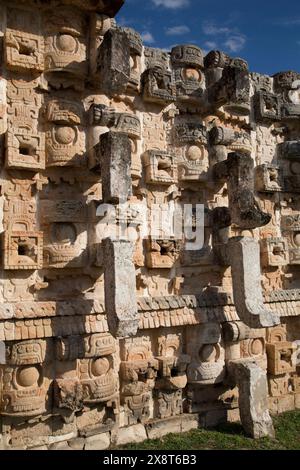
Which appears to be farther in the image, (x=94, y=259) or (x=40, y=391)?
(x=94, y=259)

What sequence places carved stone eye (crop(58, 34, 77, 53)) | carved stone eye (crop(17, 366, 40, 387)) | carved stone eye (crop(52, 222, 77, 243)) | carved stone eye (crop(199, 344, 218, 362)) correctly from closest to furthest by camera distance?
1. carved stone eye (crop(17, 366, 40, 387))
2. carved stone eye (crop(52, 222, 77, 243))
3. carved stone eye (crop(58, 34, 77, 53))
4. carved stone eye (crop(199, 344, 218, 362))

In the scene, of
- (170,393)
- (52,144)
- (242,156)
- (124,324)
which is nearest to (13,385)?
(124,324)

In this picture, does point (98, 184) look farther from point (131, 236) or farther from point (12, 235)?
point (12, 235)

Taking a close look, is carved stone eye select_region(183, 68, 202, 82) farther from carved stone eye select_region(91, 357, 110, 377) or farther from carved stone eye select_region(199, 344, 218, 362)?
carved stone eye select_region(91, 357, 110, 377)

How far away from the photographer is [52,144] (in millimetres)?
6445

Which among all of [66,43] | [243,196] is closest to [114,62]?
[66,43]

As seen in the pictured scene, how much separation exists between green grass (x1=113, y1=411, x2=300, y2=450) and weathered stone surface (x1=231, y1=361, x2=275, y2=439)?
14 cm

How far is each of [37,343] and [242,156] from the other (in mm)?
4444

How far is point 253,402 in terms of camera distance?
6707mm

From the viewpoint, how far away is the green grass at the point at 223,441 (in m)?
6.36

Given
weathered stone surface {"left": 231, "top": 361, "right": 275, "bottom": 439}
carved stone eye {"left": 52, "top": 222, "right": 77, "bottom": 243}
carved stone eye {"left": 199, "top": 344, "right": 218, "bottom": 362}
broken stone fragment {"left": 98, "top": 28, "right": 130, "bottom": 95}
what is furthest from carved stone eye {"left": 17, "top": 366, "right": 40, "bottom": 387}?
broken stone fragment {"left": 98, "top": 28, "right": 130, "bottom": 95}

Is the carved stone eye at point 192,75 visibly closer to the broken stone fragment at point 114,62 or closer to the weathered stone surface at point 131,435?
the broken stone fragment at point 114,62

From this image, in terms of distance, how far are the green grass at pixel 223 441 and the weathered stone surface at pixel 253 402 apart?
0.14 meters

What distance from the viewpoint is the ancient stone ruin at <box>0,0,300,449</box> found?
6.02 metres
